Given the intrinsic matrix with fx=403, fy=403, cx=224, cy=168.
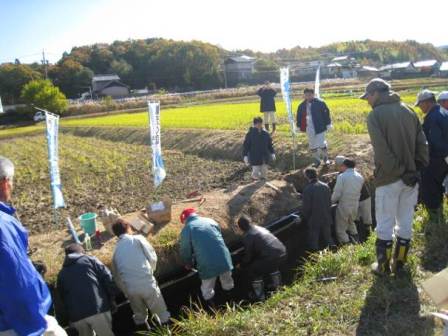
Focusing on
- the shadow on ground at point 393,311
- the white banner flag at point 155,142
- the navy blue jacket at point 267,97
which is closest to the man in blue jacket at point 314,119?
the navy blue jacket at point 267,97

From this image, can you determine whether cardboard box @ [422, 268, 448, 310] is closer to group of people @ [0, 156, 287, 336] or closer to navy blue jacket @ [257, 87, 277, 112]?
group of people @ [0, 156, 287, 336]

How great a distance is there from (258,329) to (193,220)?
2.39 m

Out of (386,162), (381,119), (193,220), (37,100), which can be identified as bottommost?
(193,220)

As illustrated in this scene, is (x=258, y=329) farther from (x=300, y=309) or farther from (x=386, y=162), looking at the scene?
(x=386, y=162)

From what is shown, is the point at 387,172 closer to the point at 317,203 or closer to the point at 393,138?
the point at 393,138

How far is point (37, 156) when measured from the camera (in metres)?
19.3

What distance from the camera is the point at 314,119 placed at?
32.0ft

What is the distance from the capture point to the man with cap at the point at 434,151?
5.63m

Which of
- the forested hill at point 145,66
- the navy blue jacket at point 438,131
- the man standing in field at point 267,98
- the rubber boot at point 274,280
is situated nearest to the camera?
the navy blue jacket at point 438,131

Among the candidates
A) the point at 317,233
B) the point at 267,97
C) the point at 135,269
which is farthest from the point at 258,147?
the point at 135,269

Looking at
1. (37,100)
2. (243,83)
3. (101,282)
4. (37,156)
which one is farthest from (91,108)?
(101,282)

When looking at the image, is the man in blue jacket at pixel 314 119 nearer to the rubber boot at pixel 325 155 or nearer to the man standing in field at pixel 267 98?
the rubber boot at pixel 325 155

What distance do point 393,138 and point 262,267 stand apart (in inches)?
117

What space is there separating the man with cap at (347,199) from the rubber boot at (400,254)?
3.02 m
